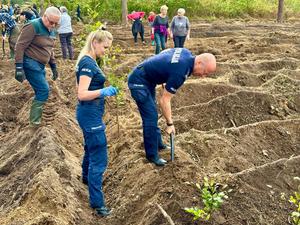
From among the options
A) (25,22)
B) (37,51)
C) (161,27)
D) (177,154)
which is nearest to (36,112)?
(37,51)

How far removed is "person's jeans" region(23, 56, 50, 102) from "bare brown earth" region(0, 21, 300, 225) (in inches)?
21.4

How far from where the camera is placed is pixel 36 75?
726 centimetres

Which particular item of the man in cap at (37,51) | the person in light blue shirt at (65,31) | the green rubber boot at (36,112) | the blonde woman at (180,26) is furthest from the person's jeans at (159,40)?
the green rubber boot at (36,112)

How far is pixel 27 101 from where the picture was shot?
380 inches

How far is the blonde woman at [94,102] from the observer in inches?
196

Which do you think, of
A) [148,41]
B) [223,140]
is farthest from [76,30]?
[223,140]

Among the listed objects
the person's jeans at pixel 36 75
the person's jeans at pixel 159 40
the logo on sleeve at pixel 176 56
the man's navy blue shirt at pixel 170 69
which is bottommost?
the person's jeans at pixel 159 40

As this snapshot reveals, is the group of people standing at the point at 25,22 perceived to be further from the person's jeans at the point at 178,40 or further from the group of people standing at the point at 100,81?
the group of people standing at the point at 100,81

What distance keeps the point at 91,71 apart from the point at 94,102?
1.14 ft

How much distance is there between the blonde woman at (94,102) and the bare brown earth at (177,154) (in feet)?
1.41

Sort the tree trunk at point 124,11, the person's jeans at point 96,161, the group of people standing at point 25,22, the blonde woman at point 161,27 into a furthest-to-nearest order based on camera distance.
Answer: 1. the tree trunk at point 124,11
2. the blonde woman at point 161,27
3. the group of people standing at point 25,22
4. the person's jeans at point 96,161

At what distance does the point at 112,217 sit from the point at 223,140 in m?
2.82

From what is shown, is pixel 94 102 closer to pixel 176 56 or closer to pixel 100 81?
pixel 100 81

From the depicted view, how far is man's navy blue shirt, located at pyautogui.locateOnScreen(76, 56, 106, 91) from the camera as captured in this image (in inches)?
196
